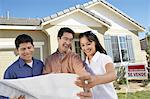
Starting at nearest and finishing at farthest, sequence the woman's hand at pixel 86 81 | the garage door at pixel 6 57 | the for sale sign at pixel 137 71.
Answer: the woman's hand at pixel 86 81
the for sale sign at pixel 137 71
the garage door at pixel 6 57

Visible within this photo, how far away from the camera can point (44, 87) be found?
49.4 inches

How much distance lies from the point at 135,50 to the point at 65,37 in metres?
15.3

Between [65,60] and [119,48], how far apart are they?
14264 millimetres

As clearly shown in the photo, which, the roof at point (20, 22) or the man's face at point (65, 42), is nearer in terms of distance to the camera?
the man's face at point (65, 42)

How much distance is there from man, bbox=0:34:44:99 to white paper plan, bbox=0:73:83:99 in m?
0.44

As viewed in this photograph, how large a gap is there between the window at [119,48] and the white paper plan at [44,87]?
13.8 m

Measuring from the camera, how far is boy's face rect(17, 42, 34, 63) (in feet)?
5.85

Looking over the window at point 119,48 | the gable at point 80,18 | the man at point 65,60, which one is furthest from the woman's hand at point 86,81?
the window at point 119,48

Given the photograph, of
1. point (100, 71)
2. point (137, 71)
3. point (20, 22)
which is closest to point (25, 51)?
point (100, 71)

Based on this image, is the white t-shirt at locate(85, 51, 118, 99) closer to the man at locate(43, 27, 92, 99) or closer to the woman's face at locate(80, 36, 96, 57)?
the woman's face at locate(80, 36, 96, 57)

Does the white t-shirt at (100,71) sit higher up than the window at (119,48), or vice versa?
the window at (119,48)

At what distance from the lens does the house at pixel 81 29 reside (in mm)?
12523

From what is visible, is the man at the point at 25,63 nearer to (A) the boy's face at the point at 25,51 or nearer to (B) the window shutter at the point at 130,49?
(A) the boy's face at the point at 25,51

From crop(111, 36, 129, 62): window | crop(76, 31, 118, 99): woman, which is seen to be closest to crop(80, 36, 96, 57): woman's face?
crop(76, 31, 118, 99): woman
